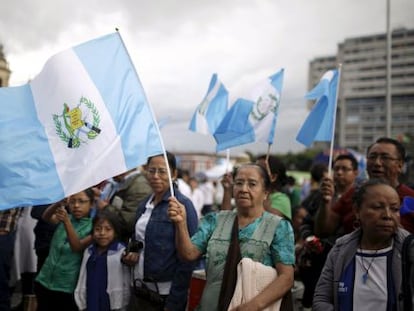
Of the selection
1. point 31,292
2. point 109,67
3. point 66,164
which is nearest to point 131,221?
point 66,164

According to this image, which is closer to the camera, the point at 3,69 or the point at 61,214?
the point at 61,214

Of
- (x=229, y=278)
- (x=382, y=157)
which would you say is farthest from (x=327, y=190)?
(x=229, y=278)

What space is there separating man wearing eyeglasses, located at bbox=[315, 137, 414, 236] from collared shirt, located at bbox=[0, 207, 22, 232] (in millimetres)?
2970

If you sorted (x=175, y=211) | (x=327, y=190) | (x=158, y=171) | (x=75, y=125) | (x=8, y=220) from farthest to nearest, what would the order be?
(x=8, y=220)
(x=158, y=171)
(x=327, y=190)
(x=75, y=125)
(x=175, y=211)

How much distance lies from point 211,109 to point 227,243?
11.1 feet

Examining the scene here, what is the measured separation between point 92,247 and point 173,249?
0.97m

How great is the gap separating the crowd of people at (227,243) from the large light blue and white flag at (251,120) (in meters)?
0.75

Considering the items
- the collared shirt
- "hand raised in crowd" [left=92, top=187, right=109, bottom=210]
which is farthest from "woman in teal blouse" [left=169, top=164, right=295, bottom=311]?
the collared shirt

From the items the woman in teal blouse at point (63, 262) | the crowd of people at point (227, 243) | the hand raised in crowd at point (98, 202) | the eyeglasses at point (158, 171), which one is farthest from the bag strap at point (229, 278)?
the hand raised in crowd at point (98, 202)

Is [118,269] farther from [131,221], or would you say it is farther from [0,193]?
[0,193]

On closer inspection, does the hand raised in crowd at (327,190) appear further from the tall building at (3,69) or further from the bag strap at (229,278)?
the tall building at (3,69)

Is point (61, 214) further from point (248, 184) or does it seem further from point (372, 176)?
point (372, 176)

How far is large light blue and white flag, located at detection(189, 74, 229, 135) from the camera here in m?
5.60

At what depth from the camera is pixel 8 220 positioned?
415cm
